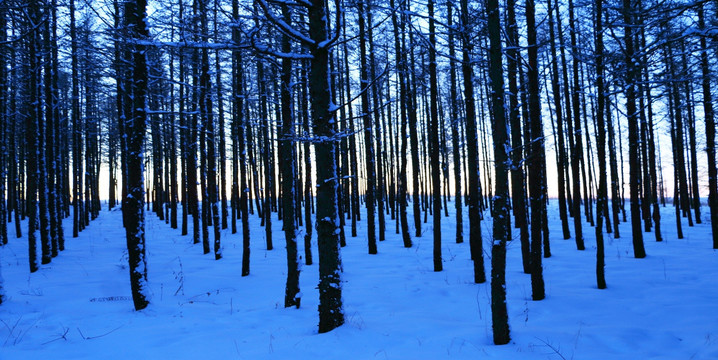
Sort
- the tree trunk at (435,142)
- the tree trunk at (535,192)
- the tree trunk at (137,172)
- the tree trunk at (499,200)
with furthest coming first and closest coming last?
the tree trunk at (435,142)
the tree trunk at (535,192)
the tree trunk at (137,172)
the tree trunk at (499,200)

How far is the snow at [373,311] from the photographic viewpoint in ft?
16.9

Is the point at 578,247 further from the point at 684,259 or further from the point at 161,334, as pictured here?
the point at 161,334

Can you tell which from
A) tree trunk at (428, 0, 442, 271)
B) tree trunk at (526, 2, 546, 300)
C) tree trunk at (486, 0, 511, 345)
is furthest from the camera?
tree trunk at (428, 0, 442, 271)

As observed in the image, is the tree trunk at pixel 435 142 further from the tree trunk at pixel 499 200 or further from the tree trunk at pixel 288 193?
the tree trunk at pixel 499 200

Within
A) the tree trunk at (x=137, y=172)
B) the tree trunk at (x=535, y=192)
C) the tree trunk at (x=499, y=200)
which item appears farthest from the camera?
the tree trunk at (x=535, y=192)

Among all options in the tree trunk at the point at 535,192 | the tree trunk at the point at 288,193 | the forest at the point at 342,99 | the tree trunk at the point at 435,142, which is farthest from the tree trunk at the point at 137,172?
the tree trunk at the point at 535,192

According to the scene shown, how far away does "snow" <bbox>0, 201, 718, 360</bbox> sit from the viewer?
5.14 m

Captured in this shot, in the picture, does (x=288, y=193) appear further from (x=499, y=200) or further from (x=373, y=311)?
(x=499, y=200)

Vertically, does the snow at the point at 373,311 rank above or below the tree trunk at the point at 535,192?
below

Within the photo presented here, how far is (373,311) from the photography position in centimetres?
716

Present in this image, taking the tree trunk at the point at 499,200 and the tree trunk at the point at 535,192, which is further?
the tree trunk at the point at 535,192

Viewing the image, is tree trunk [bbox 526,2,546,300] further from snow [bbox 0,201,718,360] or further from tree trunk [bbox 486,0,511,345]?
tree trunk [bbox 486,0,511,345]

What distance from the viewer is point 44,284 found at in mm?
9477

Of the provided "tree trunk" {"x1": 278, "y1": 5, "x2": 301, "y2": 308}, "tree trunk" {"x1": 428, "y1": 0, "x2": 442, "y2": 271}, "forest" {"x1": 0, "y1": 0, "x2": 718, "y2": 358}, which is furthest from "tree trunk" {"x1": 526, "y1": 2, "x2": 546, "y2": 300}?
"tree trunk" {"x1": 278, "y1": 5, "x2": 301, "y2": 308}
